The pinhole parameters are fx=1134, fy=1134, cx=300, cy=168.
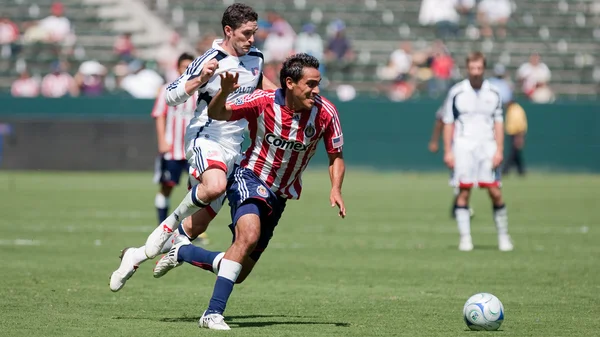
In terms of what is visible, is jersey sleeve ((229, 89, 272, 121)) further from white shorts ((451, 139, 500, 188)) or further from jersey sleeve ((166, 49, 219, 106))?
white shorts ((451, 139, 500, 188))

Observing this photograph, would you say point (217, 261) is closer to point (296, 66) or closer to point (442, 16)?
point (296, 66)

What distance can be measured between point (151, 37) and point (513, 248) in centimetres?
2202

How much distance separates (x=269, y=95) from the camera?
869 centimetres

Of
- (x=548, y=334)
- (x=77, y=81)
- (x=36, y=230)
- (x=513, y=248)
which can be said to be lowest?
(x=77, y=81)

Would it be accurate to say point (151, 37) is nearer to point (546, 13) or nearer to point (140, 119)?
point (140, 119)

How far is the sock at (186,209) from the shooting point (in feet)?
30.8

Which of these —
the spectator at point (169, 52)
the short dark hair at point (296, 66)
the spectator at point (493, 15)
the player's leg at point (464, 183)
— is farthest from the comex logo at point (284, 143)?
the spectator at point (493, 15)

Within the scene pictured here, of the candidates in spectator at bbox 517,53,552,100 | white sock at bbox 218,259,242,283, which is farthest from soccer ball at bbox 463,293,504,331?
spectator at bbox 517,53,552,100

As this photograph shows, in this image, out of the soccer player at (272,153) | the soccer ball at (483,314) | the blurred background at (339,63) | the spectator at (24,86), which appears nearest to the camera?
the soccer ball at (483,314)

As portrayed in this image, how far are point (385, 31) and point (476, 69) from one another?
2191 centimetres

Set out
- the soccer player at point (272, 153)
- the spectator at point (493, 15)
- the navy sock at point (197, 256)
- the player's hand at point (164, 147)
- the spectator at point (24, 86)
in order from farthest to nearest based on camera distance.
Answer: the spectator at point (493, 15), the spectator at point (24, 86), the player's hand at point (164, 147), the navy sock at point (197, 256), the soccer player at point (272, 153)

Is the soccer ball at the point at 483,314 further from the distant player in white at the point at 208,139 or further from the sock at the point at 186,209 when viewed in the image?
the sock at the point at 186,209

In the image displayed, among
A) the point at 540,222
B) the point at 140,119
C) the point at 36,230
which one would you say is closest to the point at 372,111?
the point at 140,119

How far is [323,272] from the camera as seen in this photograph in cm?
1213
